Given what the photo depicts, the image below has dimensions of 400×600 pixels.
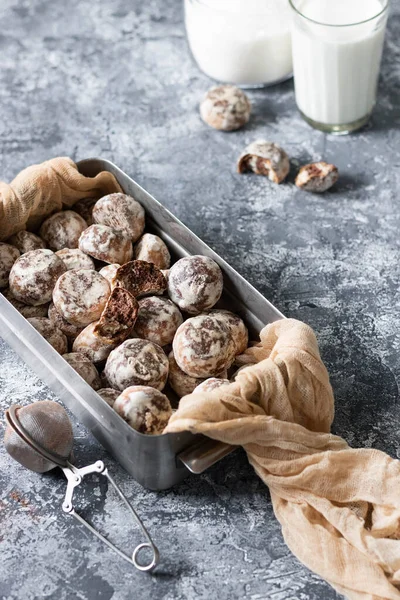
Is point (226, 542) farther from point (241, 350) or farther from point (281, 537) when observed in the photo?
point (241, 350)

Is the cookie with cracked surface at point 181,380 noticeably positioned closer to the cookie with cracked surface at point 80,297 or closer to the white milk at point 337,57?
the cookie with cracked surface at point 80,297

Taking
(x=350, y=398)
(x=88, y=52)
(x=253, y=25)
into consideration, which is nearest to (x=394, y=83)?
(x=253, y=25)

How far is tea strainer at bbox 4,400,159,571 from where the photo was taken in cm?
113

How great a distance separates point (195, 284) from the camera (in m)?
1.25

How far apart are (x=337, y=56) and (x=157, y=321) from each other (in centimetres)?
65

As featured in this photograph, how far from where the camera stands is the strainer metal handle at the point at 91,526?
1092 millimetres

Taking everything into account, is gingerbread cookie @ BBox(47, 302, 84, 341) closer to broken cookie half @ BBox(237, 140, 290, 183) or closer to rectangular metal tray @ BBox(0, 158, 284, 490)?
rectangular metal tray @ BBox(0, 158, 284, 490)

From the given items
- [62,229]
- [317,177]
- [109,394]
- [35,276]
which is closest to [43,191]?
[62,229]

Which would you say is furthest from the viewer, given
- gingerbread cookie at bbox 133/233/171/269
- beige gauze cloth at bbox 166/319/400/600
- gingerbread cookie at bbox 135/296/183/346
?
gingerbread cookie at bbox 133/233/171/269

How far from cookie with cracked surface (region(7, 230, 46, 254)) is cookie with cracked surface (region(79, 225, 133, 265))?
78 millimetres

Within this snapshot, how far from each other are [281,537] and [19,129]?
39.9 inches

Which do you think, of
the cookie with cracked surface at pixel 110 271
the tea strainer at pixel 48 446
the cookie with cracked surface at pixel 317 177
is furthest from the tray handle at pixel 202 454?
→ the cookie with cracked surface at pixel 317 177

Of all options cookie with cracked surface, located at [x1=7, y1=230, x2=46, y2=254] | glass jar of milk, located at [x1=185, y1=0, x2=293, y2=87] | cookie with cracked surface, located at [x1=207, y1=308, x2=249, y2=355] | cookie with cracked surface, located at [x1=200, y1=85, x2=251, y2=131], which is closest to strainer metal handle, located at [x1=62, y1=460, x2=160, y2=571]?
cookie with cracked surface, located at [x1=207, y1=308, x2=249, y2=355]

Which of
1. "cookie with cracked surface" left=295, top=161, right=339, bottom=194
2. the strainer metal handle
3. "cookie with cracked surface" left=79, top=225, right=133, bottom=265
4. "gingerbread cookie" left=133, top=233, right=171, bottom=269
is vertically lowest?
the strainer metal handle
